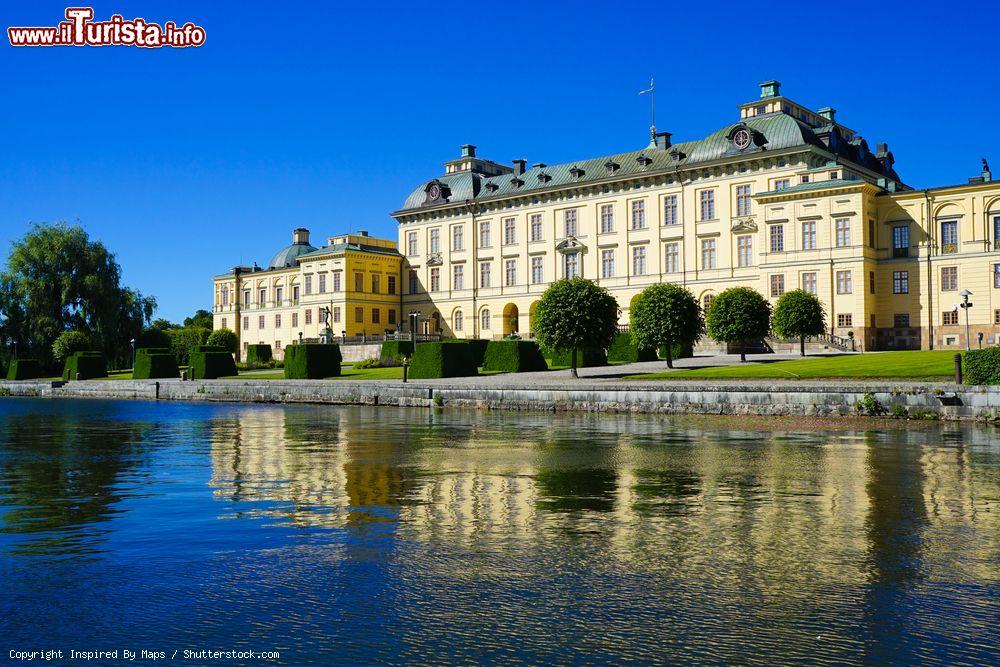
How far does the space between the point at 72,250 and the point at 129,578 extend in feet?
210

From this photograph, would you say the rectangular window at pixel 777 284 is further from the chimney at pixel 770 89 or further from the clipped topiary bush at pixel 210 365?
the clipped topiary bush at pixel 210 365

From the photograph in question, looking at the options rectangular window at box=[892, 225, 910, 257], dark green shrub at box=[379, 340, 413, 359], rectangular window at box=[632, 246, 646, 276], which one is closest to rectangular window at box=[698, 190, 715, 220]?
rectangular window at box=[632, 246, 646, 276]

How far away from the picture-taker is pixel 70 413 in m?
34.2

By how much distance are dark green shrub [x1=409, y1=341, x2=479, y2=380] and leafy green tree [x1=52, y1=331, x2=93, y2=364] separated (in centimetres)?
2950

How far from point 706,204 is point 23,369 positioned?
160 feet

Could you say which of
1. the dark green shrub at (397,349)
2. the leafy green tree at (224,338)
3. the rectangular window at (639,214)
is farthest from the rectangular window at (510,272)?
the leafy green tree at (224,338)

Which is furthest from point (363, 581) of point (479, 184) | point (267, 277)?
point (267, 277)

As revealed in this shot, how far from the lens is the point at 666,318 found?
4131 centimetres

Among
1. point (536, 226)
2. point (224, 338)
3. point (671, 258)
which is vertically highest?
point (536, 226)

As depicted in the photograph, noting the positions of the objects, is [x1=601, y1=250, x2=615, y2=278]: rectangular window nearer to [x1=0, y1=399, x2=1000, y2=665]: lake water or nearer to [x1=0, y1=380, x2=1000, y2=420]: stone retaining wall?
[x1=0, y1=380, x2=1000, y2=420]: stone retaining wall

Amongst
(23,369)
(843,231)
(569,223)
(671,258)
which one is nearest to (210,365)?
(23,369)

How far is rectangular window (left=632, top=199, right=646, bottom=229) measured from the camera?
215 feet

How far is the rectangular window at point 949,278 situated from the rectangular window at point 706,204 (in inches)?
612

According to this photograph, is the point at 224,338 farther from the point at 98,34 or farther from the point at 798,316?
the point at 98,34
